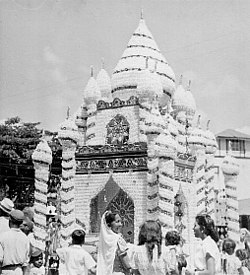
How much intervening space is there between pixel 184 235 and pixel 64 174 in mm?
3355

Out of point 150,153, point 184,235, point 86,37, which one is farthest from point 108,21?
point 184,235

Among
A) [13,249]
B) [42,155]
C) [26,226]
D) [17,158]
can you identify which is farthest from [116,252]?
[17,158]

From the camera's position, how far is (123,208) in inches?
464

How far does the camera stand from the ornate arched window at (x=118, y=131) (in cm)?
1273

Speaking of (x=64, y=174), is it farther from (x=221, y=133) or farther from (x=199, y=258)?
(x=221, y=133)

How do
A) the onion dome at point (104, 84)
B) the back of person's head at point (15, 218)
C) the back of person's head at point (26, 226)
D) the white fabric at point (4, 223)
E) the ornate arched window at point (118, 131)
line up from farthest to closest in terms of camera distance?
the onion dome at point (104, 84) → the ornate arched window at point (118, 131) → the white fabric at point (4, 223) → the back of person's head at point (26, 226) → the back of person's head at point (15, 218)

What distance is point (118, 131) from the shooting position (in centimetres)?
1289

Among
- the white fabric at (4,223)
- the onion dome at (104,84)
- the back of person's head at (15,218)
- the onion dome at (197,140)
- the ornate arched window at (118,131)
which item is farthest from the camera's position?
the onion dome at (104,84)

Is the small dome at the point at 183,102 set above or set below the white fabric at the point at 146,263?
above

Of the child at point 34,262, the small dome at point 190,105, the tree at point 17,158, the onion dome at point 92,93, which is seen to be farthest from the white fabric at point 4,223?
the tree at point 17,158

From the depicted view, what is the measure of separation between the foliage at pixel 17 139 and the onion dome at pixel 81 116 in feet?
17.3

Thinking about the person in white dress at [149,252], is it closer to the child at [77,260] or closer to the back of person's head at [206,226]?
the back of person's head at [206,226]

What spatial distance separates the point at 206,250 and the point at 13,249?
61.1 inches

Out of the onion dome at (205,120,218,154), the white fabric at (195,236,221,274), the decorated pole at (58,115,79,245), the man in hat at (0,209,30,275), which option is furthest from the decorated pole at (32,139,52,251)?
the white fabric at (195,236,221,274)
